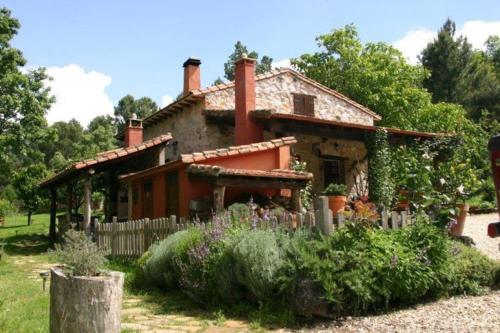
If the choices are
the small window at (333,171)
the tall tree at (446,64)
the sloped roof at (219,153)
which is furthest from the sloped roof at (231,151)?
the tall tree at (446,64)

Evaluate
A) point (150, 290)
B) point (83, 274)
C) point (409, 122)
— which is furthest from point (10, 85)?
point (409, 122)

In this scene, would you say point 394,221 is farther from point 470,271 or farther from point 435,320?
point 435,320

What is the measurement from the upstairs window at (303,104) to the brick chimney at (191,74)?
422cm

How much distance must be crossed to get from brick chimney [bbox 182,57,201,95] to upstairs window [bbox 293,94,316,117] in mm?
4216

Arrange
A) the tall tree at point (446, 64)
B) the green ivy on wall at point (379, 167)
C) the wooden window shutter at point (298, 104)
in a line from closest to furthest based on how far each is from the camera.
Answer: the green ivy on wall at point (379, 167) < the wooden window shutter at point (298, 104) < the tall tree at point (446, 64)

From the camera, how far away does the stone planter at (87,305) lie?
387cm

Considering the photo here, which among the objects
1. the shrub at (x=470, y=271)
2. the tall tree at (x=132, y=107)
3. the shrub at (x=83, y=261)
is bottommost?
the shrub at (x=470, y=271)

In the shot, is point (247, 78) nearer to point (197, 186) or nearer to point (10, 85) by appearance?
point (197, 186)

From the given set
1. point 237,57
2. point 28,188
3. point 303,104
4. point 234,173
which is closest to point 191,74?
point 303,104

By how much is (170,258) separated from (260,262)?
207cm

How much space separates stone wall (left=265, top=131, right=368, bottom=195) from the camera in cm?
1605

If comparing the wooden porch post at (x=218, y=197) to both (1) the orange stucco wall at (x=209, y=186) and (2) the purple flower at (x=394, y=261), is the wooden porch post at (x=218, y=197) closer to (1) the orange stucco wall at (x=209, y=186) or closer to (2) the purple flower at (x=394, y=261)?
(1) the orange stucco wall at (x=209, y=186)

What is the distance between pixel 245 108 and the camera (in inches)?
546

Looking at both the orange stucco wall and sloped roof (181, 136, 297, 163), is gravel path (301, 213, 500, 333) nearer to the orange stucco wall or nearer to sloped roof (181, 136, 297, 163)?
sloped roof (181, 136, 297, 163)
